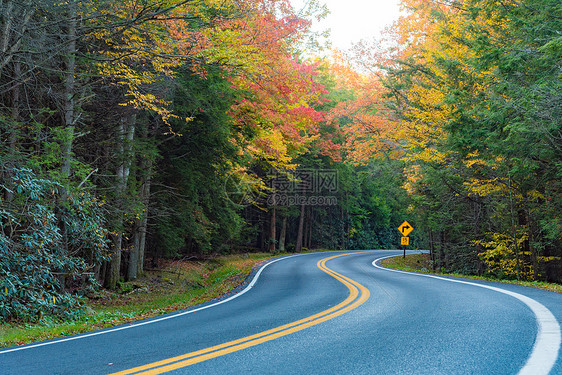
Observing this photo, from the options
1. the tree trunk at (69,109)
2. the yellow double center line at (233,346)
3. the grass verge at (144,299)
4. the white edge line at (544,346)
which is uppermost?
the tree trunk at (69,109)

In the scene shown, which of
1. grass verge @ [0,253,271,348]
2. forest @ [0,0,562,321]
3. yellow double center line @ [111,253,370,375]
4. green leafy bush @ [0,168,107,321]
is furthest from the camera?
forest @ [0,0,562,321]

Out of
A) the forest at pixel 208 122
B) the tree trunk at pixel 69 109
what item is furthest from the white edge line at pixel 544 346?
the tree trunk at pixel 69 109

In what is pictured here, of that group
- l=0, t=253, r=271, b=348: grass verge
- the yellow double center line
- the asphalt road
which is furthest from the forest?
the yellow double center line

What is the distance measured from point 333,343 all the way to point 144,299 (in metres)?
10.5

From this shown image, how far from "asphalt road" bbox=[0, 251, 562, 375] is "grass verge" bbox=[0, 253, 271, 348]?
121 cm

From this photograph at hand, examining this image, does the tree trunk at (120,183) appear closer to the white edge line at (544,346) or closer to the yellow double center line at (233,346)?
the yellow double center line at (233,346)

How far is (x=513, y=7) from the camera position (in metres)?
11.2

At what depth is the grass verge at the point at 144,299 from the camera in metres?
6.76

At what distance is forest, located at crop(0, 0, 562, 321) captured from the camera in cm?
818

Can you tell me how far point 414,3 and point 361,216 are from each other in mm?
30264

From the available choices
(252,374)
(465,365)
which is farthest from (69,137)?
(465,365)

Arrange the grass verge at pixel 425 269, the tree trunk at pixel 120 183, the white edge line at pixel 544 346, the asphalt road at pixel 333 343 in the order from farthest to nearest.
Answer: the tree trunk at pixel 120 183 < the grass verge at pixel 425 269 < the asphalt road at pixel 333 343 < the white edge line at pixel 544 346

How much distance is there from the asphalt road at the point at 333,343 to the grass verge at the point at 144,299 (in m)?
1.21

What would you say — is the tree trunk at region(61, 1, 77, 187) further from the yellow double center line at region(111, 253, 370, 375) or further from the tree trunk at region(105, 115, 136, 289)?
the yellow double center line at region(111, 253, 370, 375)
